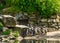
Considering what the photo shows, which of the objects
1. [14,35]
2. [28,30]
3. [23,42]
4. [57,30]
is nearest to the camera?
[23,42]

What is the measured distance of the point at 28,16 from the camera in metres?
42.5

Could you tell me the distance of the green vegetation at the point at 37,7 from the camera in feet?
140

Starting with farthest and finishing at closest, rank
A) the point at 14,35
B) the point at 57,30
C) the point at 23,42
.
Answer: the point at 57,30 < the point at 14,35 < the point at 23,42

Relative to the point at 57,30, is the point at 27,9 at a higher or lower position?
higher

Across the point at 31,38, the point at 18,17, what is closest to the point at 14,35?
the point at 31,38

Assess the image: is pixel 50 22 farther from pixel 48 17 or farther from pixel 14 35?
pixel 14 35

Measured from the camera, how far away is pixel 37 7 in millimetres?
43156

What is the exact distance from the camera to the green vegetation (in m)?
42.6

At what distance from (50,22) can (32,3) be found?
3350mm

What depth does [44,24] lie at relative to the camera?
138 feet

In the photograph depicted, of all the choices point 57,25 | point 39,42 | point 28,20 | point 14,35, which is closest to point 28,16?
point 28,20

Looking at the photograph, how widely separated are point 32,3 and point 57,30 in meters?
4.79

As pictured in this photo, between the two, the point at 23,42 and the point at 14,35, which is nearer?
the point at 23,42

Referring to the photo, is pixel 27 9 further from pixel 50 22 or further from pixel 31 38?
pixel 31 38
